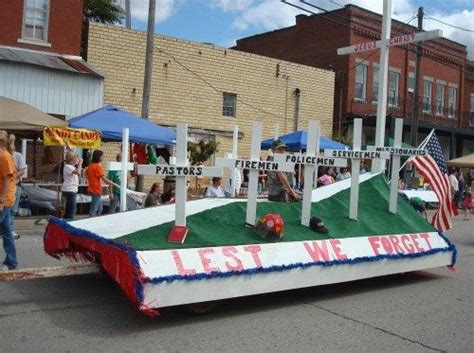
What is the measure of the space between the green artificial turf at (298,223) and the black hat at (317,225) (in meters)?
0.07

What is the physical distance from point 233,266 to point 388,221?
3.13m

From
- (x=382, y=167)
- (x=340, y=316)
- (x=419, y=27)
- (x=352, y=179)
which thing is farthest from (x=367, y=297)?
(x=419, y=27)

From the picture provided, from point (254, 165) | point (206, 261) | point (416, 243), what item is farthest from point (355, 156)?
point (206, 261)

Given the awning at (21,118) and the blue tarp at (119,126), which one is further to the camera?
the blue tarp at (119,126)

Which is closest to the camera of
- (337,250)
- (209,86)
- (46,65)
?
(337,250)

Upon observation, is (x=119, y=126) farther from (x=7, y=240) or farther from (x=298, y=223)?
(x=298, y=223)

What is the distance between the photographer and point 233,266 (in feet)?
18.5

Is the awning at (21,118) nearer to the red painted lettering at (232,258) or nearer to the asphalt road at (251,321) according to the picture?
the asphalt road at (251,321)

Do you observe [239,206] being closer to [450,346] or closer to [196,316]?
[196,316]

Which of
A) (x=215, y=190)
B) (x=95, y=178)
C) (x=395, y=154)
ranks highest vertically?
(x=395, y=154)

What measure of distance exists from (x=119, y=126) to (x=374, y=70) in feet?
63.9

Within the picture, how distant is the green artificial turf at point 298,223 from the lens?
5789 mm

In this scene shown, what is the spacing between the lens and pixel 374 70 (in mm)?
29844

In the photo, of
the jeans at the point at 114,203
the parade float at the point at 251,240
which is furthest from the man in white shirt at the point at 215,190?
the parade float at the point at 251,240
